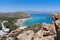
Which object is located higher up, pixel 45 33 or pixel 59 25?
pixel 59 25

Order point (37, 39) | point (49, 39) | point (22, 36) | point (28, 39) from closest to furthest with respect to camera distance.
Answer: point (49, 39) < point (37, 39) < point (28, 39) < point (22, 36)

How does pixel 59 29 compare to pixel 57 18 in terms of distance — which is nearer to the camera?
pixel 59 29

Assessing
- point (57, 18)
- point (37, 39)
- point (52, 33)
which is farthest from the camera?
point (37, 39)

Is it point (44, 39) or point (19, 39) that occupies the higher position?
point (44, 39)

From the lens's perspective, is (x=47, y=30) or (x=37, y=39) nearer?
(x=47, y=30)

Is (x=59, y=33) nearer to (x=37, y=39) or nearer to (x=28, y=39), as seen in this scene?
(x=37, y=39)

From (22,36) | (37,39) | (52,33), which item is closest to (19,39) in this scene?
(22,36)

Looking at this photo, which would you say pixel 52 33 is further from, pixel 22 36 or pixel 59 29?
pixel 22 36

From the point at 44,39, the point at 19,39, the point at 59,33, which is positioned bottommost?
the point at 19,39

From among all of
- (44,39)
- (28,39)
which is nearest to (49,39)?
(44,39)
